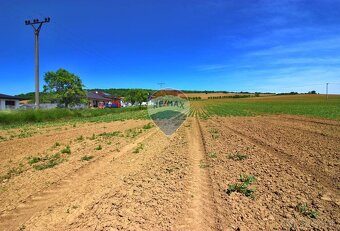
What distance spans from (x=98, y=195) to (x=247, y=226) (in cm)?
314

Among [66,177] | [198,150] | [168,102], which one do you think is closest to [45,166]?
[66,177]

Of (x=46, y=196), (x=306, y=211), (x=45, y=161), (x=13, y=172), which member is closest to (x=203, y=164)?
(x=306, y=211)

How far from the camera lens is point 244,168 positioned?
730 cm

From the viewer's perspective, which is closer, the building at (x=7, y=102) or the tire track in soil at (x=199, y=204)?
the tire track in soil at (x=199, y=204)

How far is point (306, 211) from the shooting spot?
4.59 metres

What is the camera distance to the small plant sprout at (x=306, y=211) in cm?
445

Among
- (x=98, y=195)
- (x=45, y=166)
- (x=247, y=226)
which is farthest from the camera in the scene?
(x=45, y=166)

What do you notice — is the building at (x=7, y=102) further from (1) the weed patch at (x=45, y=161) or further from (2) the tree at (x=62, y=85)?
(1) the weed patch at (x=45, y=161)

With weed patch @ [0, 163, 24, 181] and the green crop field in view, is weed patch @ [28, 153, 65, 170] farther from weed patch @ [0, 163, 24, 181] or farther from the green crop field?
the green crop field

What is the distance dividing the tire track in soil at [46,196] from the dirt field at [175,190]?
0.02 m

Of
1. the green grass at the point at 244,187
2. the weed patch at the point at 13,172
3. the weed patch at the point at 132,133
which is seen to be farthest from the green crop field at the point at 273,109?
the weed patch at the point at 13,172

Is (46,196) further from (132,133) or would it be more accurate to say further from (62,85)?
(62,85)

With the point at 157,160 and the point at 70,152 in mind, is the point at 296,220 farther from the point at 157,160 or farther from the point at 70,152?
the point at 70,152

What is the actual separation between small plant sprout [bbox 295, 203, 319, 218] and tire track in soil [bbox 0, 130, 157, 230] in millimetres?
4674
